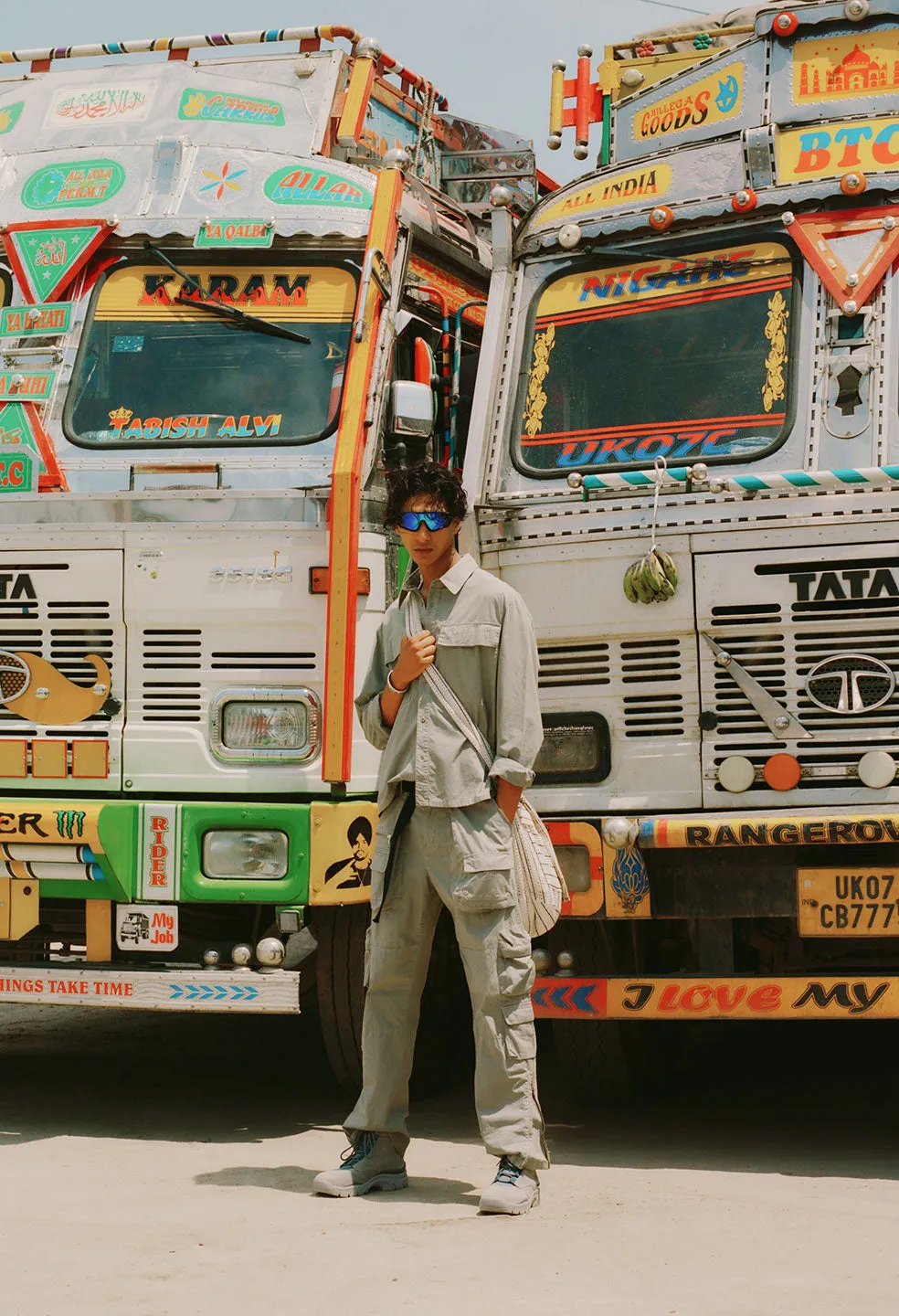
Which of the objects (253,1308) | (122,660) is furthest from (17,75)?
(253,1308)

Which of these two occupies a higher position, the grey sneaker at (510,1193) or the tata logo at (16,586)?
the tata logo at (16,586)

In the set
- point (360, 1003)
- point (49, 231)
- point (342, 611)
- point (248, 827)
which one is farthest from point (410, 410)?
point (360, 1003)

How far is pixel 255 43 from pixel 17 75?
3.64 ft

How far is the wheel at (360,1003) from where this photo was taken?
6.64m

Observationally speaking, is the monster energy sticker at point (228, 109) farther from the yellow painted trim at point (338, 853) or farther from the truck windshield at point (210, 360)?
the yellow painted trim at point (338, 853)

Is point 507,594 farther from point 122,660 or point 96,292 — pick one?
point 96,292

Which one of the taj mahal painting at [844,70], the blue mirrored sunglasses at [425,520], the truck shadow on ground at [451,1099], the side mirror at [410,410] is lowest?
the truck shadow on ground at [451,1099]

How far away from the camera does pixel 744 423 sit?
20.7 feet

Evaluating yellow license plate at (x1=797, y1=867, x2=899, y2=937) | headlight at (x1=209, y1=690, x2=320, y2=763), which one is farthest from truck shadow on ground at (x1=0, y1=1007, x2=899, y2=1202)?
headlight at (x1=209, y1=690, x2=320, y2=763)

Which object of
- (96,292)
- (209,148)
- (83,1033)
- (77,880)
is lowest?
(83,1033)

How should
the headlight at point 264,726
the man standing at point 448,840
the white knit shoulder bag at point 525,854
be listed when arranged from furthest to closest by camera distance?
the headlight at point 264,726 < the white knit shoulder bag at point 525,854 < the man standing at point 448,840

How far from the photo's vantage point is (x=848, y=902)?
5816 millimetres

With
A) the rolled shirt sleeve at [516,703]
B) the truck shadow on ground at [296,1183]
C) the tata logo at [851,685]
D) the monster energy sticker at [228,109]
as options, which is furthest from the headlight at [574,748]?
the monster energy sticker at [228,109]

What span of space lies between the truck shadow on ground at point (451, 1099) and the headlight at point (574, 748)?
1302 mm
